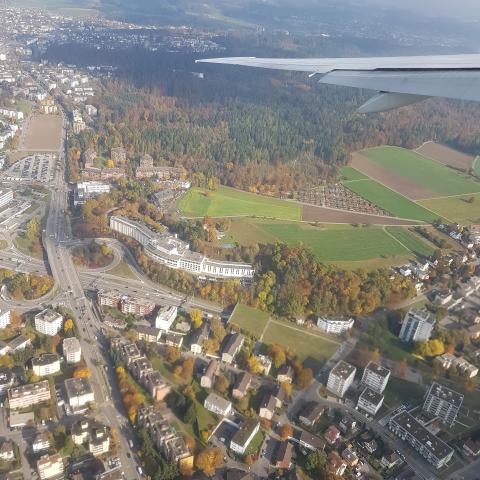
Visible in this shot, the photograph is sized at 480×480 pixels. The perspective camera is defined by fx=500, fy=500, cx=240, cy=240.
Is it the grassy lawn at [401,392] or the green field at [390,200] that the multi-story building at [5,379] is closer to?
the grassy lawn at [401,392]

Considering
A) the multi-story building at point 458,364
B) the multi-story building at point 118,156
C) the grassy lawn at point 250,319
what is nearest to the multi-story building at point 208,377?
the grassy lawn at point 250,319

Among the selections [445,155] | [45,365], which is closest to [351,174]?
[445,155]

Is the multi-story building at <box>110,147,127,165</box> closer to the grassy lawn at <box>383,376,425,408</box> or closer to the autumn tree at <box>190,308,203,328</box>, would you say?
the autumn tree at <box>190,308,203,328</box>

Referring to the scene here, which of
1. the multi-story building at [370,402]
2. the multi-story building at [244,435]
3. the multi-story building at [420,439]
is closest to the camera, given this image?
the multi-story building at [244,435]

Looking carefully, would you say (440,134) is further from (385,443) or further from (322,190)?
(385,443)

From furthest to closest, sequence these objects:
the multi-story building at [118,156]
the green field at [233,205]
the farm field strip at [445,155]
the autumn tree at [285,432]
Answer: the farm field strip at [445,155], the multi-story building at [118,156], the green field at [233,205], the autumn tree at [285,432]

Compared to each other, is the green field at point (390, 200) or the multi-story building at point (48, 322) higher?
the green field at point (390, 200)

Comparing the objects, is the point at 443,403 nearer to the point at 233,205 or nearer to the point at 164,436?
the point at 164,436
